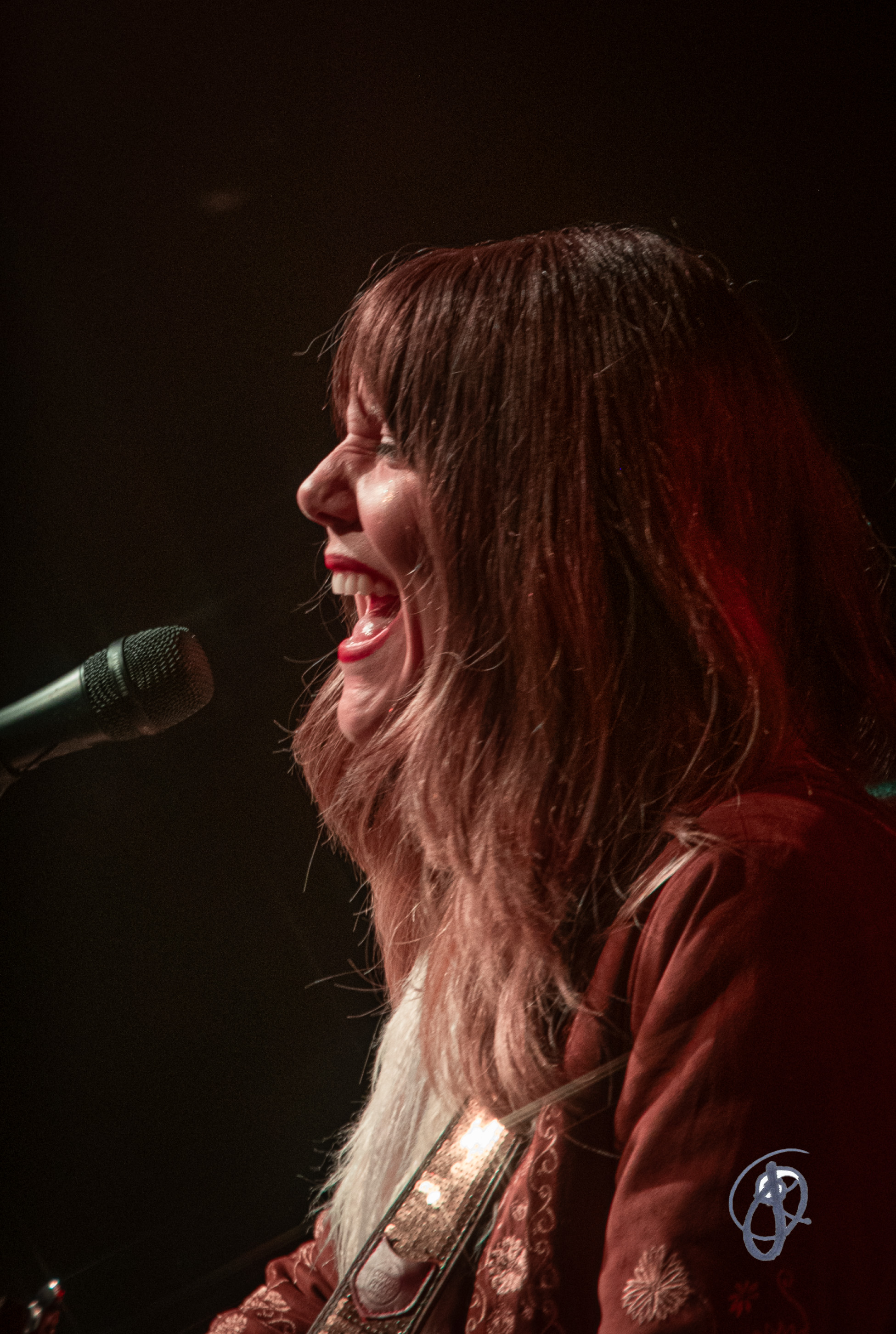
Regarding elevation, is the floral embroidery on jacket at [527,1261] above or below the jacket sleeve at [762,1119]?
below

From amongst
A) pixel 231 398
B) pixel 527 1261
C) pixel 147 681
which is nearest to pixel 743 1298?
pixel 527 1261

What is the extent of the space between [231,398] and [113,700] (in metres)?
0.41

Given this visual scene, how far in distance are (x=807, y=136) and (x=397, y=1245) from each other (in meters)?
0.95

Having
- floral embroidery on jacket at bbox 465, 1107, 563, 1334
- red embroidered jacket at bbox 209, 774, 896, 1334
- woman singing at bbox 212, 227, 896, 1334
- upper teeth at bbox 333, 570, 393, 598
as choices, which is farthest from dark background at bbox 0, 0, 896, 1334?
floral embroidery on jacket at bbox 465, 1107, 563, 1334

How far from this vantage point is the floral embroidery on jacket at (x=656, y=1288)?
49 centimetres

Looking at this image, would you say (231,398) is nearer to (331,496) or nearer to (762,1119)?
(331,496)

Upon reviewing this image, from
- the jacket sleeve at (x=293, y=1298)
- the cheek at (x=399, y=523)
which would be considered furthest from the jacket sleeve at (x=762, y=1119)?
the jacket sleeve at (x=293, y=1298)

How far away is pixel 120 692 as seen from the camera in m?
0.69

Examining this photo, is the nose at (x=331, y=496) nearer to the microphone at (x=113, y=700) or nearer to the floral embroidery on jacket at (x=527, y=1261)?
the microphone at (x=113, y=700)

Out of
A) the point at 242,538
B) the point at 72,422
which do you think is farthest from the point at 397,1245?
the point at 72,422

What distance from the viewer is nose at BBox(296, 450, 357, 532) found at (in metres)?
0.81

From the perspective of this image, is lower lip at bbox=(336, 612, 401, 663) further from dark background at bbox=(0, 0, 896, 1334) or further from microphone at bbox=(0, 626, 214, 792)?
dark background at bbox=(0, 0, 896, 1334)

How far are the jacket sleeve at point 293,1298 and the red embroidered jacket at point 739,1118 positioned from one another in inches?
14.4

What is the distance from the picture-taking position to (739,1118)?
507 mm
